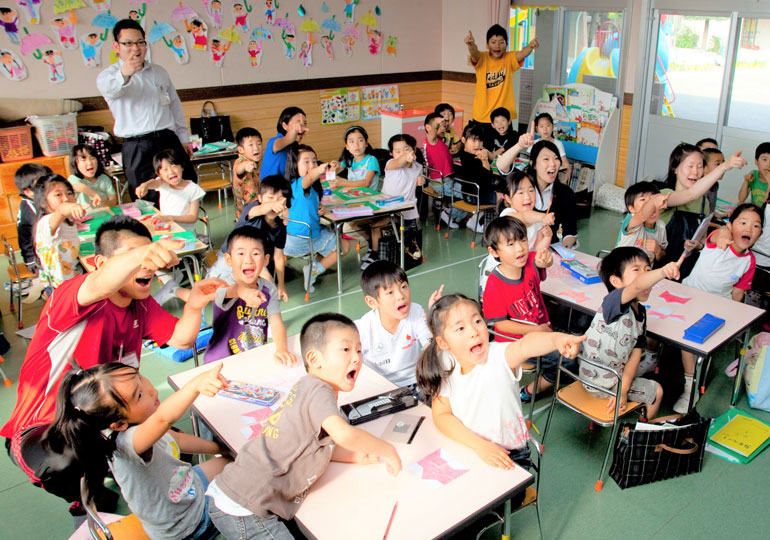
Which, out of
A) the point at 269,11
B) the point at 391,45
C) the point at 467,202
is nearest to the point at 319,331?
the point at 467,202

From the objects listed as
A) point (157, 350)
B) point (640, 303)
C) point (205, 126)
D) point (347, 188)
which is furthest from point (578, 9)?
point (157, 350)

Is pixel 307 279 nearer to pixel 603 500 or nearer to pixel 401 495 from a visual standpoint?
pixel 603 500

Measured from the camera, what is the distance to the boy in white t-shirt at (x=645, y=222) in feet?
13.1

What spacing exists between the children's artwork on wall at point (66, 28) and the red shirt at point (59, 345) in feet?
17.3

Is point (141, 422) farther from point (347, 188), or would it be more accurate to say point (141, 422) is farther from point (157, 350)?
point (347, 188)

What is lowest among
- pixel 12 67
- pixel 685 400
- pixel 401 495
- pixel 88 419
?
pixel 685 400

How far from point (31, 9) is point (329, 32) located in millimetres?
3517

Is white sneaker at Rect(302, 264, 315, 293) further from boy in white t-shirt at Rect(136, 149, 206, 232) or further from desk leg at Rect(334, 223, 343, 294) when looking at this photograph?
boy in white t-shirt at Rect(136, 149, 206, 232)

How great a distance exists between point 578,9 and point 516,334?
6.20 metres

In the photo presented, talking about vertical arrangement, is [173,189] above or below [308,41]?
below

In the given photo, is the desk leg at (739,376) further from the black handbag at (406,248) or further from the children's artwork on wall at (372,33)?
the children's artwork on wall at (372,33)

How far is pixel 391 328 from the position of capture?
3023 millimetres

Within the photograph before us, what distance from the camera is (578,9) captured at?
796 cm

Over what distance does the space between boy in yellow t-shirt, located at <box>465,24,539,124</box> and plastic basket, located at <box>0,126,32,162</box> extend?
4911mm
